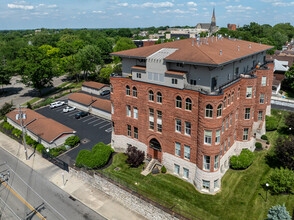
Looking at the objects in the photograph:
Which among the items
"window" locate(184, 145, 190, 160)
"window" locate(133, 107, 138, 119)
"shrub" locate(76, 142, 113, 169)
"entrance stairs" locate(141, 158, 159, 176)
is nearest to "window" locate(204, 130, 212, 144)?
"window" locate(184, 145, 190, 160)

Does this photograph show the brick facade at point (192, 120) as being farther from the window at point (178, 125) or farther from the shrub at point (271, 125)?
the shrub at point (271, 125)

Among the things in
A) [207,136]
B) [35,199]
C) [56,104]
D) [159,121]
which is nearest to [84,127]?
[56,104]

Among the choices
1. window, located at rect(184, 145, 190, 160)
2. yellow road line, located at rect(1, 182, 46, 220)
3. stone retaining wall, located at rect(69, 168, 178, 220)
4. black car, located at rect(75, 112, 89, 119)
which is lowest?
yellow road line, located at rect(1, 182, 46, 220)

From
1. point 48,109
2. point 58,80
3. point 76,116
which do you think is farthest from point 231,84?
point 58,80

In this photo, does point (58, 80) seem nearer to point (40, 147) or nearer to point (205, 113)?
point (40, 147)

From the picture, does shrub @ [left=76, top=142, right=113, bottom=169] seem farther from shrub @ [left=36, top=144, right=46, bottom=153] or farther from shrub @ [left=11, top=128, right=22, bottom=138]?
shrub @ [left=11, top=128, right=22, bottom=138]

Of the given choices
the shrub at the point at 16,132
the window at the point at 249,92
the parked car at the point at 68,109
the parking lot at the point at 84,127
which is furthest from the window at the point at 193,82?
the parked car at the point at 68,109
